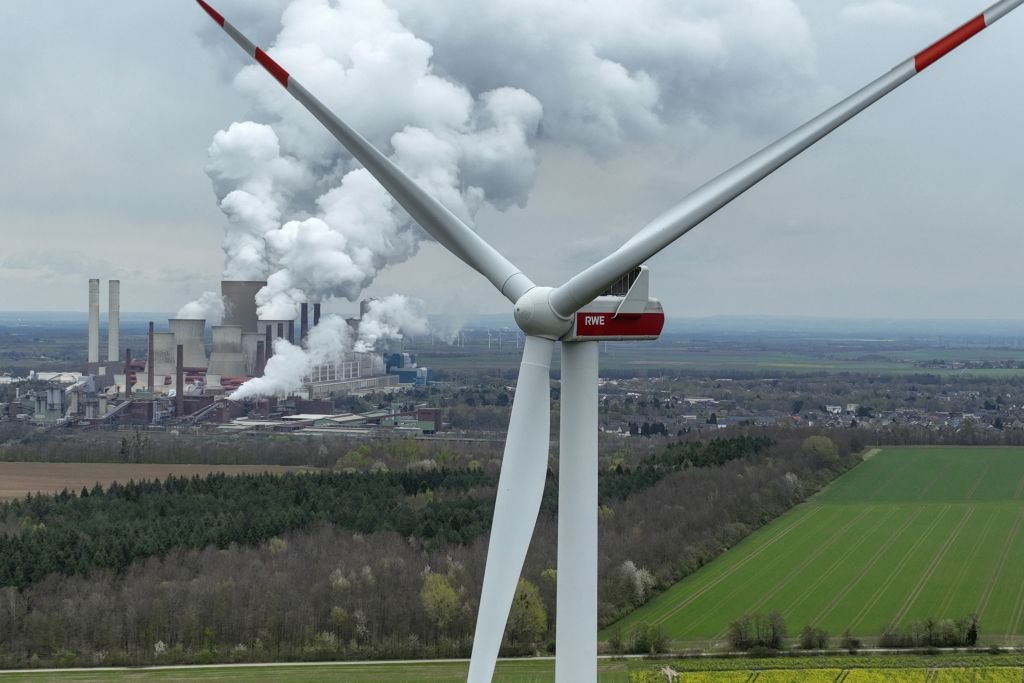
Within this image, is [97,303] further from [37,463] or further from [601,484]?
[601,484]

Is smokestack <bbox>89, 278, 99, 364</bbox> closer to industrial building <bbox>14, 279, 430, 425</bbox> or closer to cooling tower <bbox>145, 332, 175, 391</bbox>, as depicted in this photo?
industrial building <bbox>14, 279, 430, 425</bbox>

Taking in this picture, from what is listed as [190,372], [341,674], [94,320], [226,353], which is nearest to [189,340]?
[190,372]

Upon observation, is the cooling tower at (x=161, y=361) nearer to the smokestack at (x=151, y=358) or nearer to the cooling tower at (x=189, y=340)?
the smokestack at (x=151, y=358)

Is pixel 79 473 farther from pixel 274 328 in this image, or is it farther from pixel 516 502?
pixel 516 502

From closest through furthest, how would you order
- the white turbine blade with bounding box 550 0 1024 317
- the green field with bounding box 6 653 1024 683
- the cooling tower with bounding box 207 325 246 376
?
the white turbine blade with bounding box 550 0 1024 317, the green field with bounding box 6 653 1024 683, the cooling tower with bounding box 207 325 246 376

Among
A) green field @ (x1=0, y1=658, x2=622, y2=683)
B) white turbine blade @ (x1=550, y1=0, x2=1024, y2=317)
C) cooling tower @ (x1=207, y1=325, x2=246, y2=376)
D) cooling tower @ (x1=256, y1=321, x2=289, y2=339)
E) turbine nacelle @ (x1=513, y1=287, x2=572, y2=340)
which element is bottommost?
green field @ (x1=0, y1=658, x2=622, y2=683)

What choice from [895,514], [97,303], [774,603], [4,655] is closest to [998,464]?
[895,514]

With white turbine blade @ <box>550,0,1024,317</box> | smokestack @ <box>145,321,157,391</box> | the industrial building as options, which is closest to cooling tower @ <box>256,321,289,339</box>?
the industrial building
